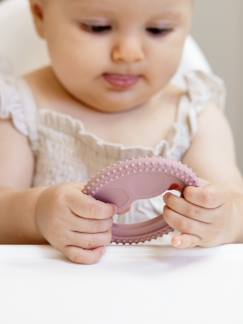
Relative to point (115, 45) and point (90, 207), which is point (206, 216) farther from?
point (115, 45)

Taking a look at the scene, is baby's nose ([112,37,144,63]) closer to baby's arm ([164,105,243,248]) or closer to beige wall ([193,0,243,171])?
baby's arm ([164,105,243,248])

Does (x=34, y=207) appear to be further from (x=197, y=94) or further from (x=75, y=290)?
(x=197, y=94)

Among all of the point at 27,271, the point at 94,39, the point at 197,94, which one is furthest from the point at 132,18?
the point at 27,271

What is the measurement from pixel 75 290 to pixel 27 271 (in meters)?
0.04

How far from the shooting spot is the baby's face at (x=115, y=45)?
75 cm

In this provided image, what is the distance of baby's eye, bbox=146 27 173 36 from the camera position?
779 millimetres

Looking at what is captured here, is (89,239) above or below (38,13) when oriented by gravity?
below

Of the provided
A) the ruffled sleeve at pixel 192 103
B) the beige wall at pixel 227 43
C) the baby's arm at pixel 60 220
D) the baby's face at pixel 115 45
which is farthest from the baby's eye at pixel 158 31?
the beige wall at pixel 227 43

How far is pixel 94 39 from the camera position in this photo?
77cm

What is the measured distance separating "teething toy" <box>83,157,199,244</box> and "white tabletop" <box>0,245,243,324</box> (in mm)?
42

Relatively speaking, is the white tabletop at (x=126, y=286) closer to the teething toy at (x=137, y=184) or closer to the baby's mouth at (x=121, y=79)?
the teething toy at (x=137, y=184)

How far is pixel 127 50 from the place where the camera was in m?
0.75

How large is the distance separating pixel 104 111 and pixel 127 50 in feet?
0.45

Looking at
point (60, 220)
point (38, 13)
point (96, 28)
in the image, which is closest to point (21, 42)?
point (38, 13)
